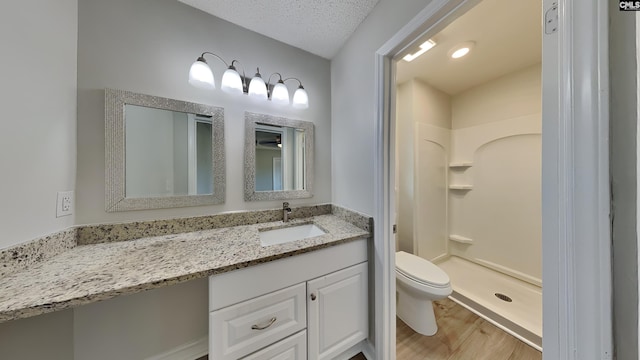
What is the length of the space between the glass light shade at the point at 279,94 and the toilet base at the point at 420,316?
1871 millimetres

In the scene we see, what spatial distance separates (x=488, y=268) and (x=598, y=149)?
250 cm

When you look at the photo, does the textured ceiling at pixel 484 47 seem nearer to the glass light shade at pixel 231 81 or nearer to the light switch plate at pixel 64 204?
the glass light shade at pixel 231 81

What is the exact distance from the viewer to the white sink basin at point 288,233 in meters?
1.29

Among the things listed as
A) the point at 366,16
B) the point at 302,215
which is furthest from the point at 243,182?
the point at 366,16

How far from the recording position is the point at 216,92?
1242 mm

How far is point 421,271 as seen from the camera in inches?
60.6

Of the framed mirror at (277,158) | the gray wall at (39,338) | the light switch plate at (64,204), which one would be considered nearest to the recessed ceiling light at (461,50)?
the framed mirror at (277,158)

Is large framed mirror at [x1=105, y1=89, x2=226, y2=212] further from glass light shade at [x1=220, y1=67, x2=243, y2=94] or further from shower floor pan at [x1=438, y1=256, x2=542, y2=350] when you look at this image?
shower floor pan at [x1=438, y1=256, x2=542, y2=350]

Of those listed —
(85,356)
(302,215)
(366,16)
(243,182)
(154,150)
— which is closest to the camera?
(85,356)

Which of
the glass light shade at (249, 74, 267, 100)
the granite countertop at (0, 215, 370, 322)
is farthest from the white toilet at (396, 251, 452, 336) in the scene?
the glass light shade at (249, 74, 267, 100)

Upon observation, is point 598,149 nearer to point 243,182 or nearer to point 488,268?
point 243,182

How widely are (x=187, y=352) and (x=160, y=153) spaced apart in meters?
1.21

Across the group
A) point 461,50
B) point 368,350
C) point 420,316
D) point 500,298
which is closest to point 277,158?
point 368,350

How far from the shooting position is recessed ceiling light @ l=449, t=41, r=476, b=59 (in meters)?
1.50
